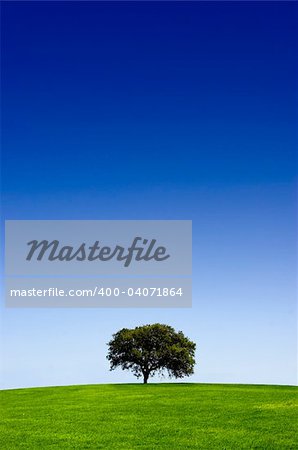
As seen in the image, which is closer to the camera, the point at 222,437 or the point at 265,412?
the point at 222,437

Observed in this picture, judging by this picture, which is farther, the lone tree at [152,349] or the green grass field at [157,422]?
the lone tree at [152,349]

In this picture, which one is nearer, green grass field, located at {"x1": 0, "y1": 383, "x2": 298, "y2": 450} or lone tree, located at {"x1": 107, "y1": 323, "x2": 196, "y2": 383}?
green grass field, located at {"x1": 0, "y1": 383, "x2": 298, "y2": 450}

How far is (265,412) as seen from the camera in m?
32.1

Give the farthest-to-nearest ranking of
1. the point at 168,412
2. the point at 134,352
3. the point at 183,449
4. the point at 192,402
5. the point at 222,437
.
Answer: the point at 134,352 < the point at 192,402 < the point at 168,412 < the point at 222,437 < the point at 183,449

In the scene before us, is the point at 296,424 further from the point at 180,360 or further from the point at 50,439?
the point at 180,360

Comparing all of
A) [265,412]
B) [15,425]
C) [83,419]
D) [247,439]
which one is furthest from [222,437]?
[15,425]

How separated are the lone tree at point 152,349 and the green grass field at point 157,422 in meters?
29.8

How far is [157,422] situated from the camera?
98.4 ft

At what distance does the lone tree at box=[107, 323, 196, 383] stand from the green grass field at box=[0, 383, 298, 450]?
29.8 m

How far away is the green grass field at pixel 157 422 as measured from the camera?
982 inches

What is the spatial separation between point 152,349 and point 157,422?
146 ft

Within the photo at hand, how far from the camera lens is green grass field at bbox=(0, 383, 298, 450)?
81.8 ft

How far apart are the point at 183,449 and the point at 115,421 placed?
8.51 m

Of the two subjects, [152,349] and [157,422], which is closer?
[157,422]
